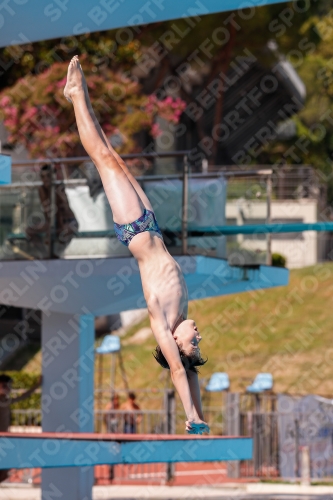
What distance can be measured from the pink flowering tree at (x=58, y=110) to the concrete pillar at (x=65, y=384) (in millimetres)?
9303

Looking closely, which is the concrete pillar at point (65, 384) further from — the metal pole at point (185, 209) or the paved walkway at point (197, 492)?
the metal pole at point (185, 209)

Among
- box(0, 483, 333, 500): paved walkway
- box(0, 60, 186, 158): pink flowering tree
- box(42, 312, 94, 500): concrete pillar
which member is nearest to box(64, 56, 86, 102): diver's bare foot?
box(42, 312, 94, 500): concrete pillar

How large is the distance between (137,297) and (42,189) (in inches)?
89.1

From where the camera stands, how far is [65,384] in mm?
14711

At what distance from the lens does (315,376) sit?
83.4ft

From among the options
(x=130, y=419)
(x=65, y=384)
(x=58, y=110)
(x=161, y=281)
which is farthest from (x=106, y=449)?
(x=58, y=110)

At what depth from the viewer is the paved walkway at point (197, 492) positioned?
16.3 meters

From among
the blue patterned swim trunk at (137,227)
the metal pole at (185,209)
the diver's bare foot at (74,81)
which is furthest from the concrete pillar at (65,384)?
the diver's bare foot at (74,81)

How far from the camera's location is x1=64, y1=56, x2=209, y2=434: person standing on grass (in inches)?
265

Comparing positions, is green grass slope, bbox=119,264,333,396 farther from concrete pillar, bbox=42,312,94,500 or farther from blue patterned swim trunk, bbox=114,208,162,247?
blue patterned swim trunk, bbox=114,208,162,247

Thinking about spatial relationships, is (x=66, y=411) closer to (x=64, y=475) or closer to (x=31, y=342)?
(x=64, y=475)

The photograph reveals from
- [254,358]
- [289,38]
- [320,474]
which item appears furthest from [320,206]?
[320,474]

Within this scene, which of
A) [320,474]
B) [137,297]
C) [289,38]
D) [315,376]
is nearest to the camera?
[137,297]

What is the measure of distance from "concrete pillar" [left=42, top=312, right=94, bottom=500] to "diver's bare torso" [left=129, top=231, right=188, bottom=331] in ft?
25.6
